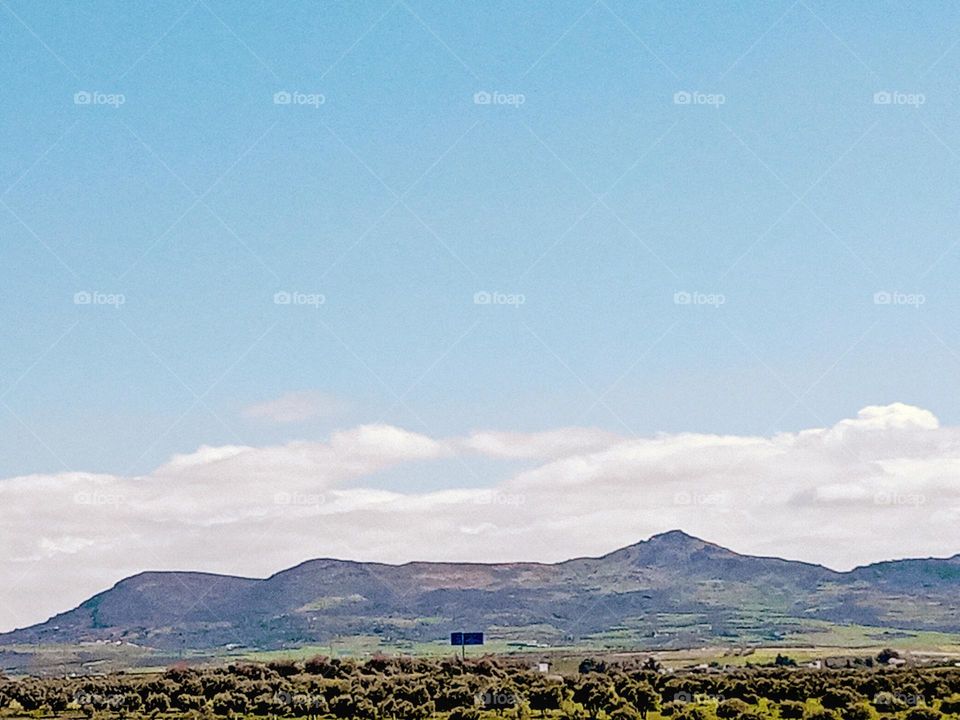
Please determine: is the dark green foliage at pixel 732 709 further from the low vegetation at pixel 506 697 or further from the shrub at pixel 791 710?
the shrub at pixel 791 710

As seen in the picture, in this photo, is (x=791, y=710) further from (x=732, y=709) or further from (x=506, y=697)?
(x=506, y=697)

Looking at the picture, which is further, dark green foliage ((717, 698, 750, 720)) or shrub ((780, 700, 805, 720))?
shrub ((780, 700, 805, 720))

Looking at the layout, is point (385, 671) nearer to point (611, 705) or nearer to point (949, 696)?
point (611, 705)

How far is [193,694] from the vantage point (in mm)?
136750

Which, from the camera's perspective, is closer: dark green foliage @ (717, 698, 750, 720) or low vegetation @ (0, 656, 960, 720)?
dark green foliage @ (717, 698, 750, 720)

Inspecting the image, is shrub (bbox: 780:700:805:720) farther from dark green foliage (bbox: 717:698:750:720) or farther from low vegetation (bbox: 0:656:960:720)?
dark green foliage (bbox: 717:698:750:720)

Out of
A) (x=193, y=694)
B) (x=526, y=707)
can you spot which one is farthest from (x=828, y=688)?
(x=193, y=694)

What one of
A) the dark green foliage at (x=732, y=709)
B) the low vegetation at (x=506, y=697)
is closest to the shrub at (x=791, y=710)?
the low vegetation at (x=506, y=697)

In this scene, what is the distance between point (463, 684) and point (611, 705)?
19358 mm

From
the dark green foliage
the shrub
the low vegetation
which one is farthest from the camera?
the low vegetation

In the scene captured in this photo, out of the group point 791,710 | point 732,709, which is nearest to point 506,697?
point 732,709

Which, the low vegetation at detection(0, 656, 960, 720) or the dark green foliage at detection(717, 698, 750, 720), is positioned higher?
the low vegetation at detection(0, 656, 960, 720)

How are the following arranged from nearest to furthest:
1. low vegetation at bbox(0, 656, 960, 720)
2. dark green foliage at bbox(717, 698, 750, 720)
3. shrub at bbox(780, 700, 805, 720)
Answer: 1. dark green foliage at bbox(717, 698, 750, 720)
2. shrub at bbox(780, 700, 805, 720)
3. low vegetation at bbox(0, 656, 960, 720)

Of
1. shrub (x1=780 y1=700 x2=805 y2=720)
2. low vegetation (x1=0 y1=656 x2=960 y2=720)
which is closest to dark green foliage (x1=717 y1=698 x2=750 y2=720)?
low vegetation (x1=0 y1=656 x2=960 y2=720)
